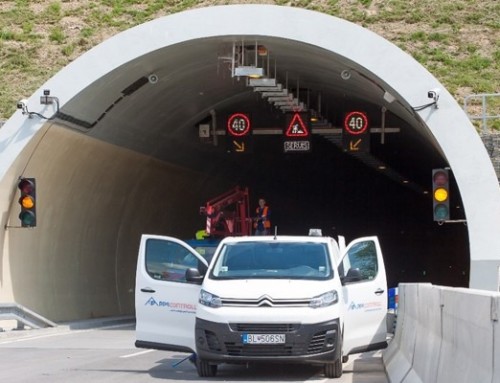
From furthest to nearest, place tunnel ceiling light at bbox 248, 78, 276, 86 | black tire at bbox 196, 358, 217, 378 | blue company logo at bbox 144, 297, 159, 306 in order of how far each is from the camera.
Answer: tunnel ceiling light at bbox 248, 78, 276, 86
blue company logo at bbox 144, 297, 159, 306
black tire at bbox 196, 358, 217, 378

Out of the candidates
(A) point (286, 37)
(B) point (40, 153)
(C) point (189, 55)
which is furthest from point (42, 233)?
(A) point (286, 37)

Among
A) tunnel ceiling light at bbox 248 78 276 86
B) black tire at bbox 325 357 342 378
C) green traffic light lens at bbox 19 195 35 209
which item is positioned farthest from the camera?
tunnel ceiling light at bbox 248 78 276 86

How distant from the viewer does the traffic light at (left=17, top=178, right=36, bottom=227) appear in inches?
984

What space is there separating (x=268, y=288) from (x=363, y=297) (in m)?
2.16

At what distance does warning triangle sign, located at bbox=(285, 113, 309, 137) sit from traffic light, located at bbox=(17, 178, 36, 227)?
9.70 metres

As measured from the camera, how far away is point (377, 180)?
53.7m

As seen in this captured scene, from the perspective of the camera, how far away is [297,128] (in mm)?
32844

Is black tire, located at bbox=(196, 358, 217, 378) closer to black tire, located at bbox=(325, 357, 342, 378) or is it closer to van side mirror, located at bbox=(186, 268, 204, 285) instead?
van side mirror, located at bbox=(186, 268, 204, 285)

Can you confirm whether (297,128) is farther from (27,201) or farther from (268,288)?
(268,288)

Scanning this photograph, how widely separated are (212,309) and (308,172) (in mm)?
34613

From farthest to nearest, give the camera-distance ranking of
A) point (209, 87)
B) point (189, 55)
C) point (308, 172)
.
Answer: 1. point (308, 172)
2. point (209, 87)
3. point (189, 55)

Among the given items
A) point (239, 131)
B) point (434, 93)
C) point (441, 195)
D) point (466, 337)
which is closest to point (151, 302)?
point (441, 195)

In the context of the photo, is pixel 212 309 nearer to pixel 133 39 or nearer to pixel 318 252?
pixel 318 252

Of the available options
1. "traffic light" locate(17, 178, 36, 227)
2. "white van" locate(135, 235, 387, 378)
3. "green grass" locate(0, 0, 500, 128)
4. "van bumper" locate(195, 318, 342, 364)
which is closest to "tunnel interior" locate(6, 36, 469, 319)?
"traffic light" locate(17, 178, 36, 227)
